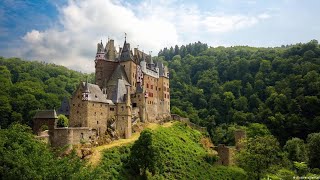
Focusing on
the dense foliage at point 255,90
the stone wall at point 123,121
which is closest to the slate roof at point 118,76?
the stone wall at point 123,121

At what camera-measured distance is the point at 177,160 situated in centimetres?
5769

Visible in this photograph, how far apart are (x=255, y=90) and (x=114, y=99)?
62321 mm

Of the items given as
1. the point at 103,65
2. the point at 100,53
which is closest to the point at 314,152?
the point at 103,65

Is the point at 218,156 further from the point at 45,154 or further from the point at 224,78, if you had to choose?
the point at 224,78

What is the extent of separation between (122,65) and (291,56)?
2649 inches

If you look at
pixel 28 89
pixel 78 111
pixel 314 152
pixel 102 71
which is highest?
pixel 102 71

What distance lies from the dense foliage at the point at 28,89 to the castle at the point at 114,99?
2591 cm

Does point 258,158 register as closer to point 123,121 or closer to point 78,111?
point 123,121

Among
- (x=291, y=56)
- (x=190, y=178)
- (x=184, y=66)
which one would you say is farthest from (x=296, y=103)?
(x=184, y=66)

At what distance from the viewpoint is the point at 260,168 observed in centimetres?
5334

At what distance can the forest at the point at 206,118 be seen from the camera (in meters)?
38.8

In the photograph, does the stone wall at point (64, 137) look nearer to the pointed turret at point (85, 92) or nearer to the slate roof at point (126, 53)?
the pointed turret at point (85, 92)

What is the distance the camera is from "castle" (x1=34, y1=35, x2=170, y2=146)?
51.2m

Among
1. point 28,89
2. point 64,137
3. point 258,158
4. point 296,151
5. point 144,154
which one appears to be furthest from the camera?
point 28,89
